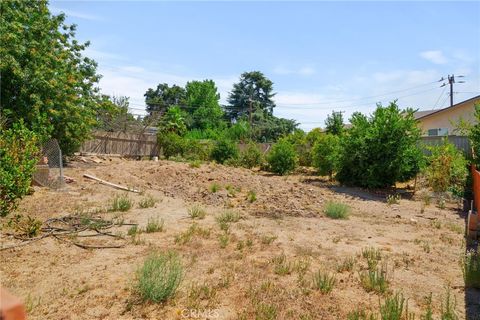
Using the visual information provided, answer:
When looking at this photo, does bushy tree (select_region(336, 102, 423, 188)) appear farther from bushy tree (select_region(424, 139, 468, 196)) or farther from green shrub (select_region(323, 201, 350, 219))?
green shrub (select_region(323, 201, 350, 219))

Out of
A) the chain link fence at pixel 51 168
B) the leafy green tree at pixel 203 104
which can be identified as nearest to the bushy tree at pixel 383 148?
the chain link fence at pixel 51 168

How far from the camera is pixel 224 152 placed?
77.4 ft

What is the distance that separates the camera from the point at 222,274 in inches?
191

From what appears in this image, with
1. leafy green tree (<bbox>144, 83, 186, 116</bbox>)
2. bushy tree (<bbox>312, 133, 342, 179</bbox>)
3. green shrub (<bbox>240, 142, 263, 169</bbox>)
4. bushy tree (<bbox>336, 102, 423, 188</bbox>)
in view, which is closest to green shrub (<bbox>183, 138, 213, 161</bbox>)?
green shrub (<bbox>240, 142, 263, 169</bbox>)

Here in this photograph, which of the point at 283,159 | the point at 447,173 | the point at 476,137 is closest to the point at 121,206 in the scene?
the point at 447,173

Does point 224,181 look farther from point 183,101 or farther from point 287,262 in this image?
point 183,101

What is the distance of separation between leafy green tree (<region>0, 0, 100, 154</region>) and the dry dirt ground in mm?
3364

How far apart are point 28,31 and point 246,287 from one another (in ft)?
43.3

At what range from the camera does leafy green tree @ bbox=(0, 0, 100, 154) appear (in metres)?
11.8

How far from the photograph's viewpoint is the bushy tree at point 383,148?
14.0 m

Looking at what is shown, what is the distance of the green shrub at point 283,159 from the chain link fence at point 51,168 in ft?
38.7

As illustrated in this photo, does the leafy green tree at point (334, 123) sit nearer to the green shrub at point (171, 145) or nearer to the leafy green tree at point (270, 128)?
the green shrub at point (171, 145)

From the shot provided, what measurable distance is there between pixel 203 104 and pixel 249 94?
7.08 metres

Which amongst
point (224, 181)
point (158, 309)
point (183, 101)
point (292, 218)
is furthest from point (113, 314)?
point (183, 101)
